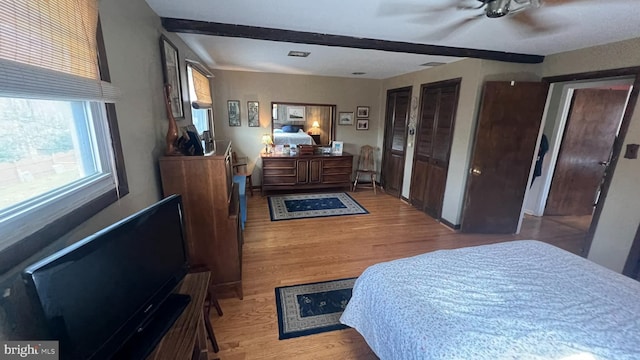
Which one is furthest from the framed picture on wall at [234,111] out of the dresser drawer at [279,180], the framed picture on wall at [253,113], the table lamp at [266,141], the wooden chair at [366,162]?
the wooden chair at [366,162]

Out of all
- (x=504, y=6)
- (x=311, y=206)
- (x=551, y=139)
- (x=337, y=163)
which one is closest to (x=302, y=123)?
(x=337, y=163)

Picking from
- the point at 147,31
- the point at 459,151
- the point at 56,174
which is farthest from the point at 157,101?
the point at 459,151

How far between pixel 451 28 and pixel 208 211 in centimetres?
257

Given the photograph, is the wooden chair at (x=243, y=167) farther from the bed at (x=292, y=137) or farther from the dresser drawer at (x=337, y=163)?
the dresser drawer at (x=337, y=163)

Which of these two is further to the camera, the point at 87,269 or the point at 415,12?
the point at 415,12

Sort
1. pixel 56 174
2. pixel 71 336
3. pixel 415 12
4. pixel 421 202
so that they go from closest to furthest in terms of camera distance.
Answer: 1. pixel 71 336
2. pixel 56 174
3. pixel 415 12
4. pixel 421 202

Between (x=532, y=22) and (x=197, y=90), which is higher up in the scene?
(x=532, y=22)

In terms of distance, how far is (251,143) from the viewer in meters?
4.96

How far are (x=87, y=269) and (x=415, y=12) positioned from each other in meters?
2.35

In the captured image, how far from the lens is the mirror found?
5023 millimetres

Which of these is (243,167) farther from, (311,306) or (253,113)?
(311,306)

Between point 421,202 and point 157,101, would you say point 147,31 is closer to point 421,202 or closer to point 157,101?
point 157,101

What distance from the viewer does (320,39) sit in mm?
2375

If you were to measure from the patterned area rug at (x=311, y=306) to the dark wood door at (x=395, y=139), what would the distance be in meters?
2.99
